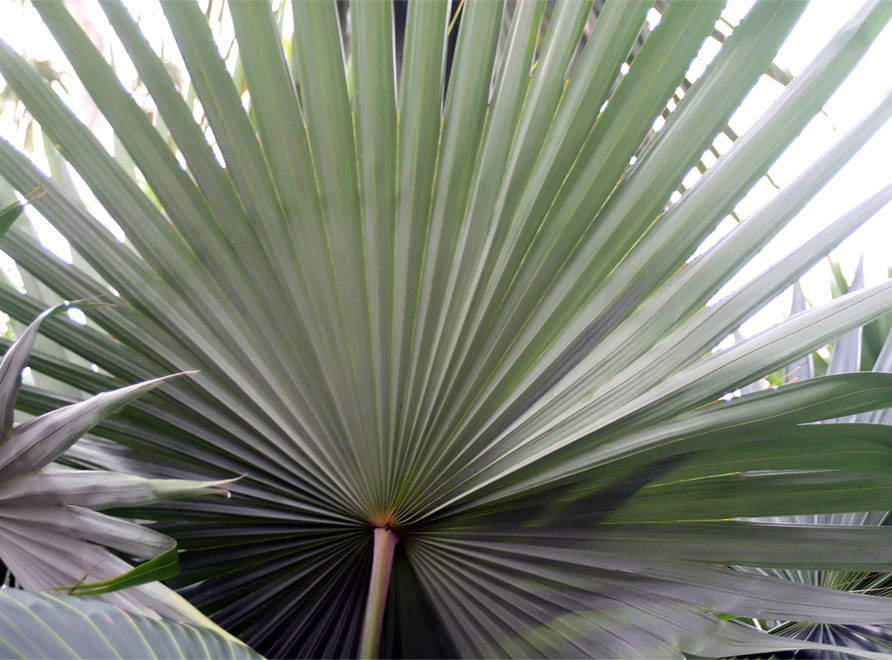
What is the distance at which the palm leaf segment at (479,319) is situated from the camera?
0.70 meters

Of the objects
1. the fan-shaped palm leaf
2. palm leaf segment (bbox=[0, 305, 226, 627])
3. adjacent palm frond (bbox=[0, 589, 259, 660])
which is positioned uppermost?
the fan-shaped palm leaf

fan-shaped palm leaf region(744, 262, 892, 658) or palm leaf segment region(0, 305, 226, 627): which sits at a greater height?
fan-shaped palm leaf region(744, 262, 892, 658)

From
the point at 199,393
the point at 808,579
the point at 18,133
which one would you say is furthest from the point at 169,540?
the point at 18,133

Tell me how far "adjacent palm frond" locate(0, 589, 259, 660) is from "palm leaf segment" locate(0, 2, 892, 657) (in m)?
0.33

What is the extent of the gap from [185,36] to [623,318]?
1.88 feet

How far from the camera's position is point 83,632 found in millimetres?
375

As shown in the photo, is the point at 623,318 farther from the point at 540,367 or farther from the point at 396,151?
the point at 396,151

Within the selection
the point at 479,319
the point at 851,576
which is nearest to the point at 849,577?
the point at 851,576

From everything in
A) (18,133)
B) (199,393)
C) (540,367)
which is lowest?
(199,393)

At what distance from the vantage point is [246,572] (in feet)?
3.00

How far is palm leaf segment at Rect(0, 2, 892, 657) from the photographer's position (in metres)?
0.70

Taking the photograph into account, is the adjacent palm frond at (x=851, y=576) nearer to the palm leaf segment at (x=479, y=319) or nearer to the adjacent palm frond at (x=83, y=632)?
the palm leaf segment at (x=479, y=319)

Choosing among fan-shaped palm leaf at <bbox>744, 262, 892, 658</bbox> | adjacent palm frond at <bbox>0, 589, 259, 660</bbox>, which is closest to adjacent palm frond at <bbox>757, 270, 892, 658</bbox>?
fan-shaped palm leaf at <bbox>744, 262, 892, 658</bbox>

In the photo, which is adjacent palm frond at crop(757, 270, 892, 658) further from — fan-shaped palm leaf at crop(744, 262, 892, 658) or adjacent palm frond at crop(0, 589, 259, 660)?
adjacent palm frond at crop(0, 589, 259, 660)
